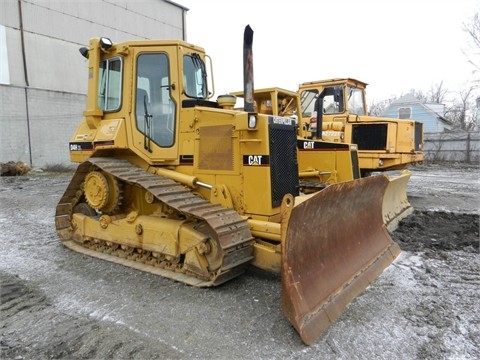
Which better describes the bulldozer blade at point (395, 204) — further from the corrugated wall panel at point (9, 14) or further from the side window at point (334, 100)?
the corrugated wall panel at point (9, 14)

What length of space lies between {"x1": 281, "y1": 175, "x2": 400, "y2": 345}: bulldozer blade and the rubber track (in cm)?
79

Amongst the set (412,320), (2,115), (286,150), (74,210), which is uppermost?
(2,115)

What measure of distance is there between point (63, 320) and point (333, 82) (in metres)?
8.79

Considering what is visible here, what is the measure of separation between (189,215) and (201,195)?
0.66m

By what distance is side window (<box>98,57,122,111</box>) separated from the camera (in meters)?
5.63

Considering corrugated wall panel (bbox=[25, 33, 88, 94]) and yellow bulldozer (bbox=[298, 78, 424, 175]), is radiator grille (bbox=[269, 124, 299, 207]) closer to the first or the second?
yellow bulldozer (bbox=[298, 78, 424, 175])

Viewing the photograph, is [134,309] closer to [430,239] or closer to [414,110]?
[430,239]

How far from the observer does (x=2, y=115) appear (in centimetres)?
1775

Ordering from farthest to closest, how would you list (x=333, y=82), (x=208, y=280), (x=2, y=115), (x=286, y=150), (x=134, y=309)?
(x=2, y=115) → (x=333, y=82) → (x=286, y=150) → (x=208, y=280) → (x=134, y=309)

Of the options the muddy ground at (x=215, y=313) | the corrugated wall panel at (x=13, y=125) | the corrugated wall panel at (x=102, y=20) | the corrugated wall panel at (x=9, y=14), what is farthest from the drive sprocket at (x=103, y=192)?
the corrugated wall panel at (x=102, y=20)

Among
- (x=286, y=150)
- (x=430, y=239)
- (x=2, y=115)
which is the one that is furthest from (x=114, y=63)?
(x=2, y=115)

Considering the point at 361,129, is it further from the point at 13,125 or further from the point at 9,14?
the point at 9,14

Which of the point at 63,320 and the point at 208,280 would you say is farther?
the point at 208,280

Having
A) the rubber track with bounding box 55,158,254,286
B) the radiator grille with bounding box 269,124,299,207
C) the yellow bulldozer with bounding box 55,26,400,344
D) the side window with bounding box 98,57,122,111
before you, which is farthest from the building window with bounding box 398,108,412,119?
the rubber track with bounding box 55,158,254,286
